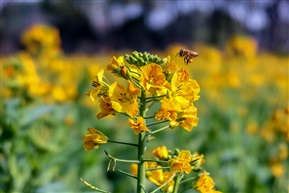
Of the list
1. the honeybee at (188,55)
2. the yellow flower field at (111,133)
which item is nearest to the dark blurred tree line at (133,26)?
the yellow flower field at (111,133)

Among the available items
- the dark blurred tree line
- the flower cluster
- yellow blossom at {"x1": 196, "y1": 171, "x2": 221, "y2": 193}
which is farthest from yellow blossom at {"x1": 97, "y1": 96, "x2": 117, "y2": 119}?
the dark blurred tree line

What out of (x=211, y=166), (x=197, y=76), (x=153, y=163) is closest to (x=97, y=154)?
(x=211, y=166)

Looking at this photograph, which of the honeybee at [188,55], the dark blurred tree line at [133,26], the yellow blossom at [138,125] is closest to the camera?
the yellow blossom at [138,125]

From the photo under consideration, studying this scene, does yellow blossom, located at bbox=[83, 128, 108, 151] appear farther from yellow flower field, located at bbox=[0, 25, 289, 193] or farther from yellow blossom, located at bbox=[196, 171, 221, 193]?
yellow blossom, located at bbox=[196, 171, 221, 193]

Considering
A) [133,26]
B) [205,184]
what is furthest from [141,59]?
[133,26]

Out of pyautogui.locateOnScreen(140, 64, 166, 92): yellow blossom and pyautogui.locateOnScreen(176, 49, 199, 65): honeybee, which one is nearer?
pyautogui.locateOnScreen(140, 64, 166, 92): yellow blossom

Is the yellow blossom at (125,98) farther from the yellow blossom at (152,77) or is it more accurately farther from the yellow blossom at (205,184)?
the yellow blossom at (205,184)

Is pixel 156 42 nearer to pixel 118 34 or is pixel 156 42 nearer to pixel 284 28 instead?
pixel 118 34
